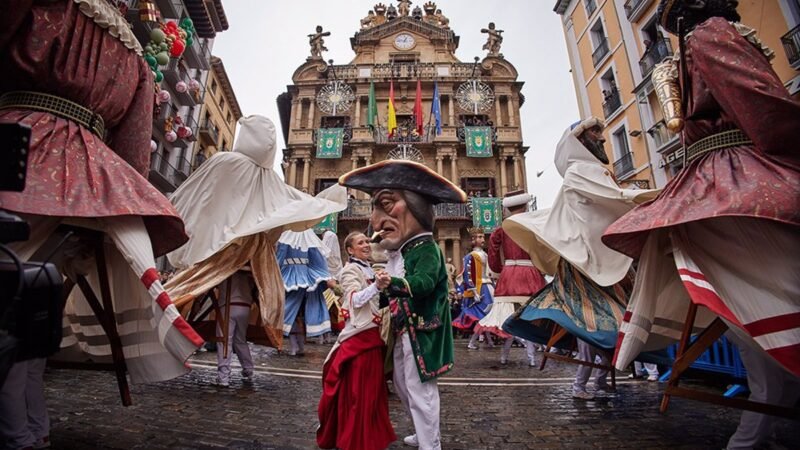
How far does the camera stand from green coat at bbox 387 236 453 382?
6.39 feet

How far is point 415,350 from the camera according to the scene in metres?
1.99

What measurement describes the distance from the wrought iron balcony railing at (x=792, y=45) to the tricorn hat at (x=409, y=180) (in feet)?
39.2

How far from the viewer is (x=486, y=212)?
19.4 m

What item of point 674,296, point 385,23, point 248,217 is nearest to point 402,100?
point 385,23

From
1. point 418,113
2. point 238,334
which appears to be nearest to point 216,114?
point 418,113

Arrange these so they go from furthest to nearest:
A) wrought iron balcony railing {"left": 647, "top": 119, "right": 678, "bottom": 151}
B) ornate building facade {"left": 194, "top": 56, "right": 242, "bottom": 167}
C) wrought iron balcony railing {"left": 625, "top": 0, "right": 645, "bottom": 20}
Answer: ornate building facade {"left": 194, "top": 56, "right": 242, "bottom": 167} → wrought iron balcony railing {"left": 625, "top": 0, "right": 645, "bottom": 20} → wrought iron balcony railing {"left": 647, "top": 119, "right": 678, "bottom": 151}

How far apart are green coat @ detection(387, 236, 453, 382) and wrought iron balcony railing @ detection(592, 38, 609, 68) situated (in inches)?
732

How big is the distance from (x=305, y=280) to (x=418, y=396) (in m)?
4.32

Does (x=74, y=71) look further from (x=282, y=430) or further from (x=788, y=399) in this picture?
(x=788, y=399)

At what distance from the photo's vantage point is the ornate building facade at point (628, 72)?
12.9 metres

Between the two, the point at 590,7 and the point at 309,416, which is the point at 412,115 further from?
the point at 309,416

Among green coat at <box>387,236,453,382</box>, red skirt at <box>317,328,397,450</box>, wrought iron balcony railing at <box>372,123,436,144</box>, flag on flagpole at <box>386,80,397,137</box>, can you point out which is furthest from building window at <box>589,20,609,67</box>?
red skirt at <box>317,328,397,450</box>

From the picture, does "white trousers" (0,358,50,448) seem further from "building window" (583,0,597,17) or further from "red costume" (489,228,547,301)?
"building window" (583,0,597,17)

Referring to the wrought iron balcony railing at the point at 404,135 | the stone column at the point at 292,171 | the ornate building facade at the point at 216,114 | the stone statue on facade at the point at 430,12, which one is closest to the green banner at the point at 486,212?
the wrought iron balcony railing at the point at 404,135
